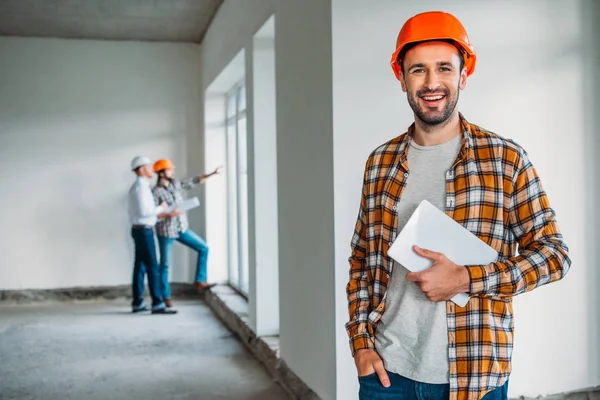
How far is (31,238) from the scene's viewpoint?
8.28 metres

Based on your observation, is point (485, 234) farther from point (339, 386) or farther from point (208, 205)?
point (208, 205)

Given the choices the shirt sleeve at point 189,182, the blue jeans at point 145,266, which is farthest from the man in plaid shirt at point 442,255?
the shirt sleeve at point 189,182

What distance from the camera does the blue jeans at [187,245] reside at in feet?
24.1

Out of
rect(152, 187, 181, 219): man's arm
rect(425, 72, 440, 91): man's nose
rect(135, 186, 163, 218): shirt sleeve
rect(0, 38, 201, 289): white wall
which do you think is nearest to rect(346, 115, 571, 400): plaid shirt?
rect(425, 72, 440, 91): man's nose

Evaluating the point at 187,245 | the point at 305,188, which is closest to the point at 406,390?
the point at 305,188

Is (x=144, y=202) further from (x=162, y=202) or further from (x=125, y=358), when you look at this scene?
(x=125, y=358)

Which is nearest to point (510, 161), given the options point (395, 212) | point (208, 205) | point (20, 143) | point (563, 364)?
point (395, 212)

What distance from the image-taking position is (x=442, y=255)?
5.41 feet

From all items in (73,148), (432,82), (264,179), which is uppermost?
(73,148)

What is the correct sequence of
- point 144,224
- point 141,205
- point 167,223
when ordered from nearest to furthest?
point 141,205 → point 144,224 → point 167,223

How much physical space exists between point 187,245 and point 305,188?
4234mm

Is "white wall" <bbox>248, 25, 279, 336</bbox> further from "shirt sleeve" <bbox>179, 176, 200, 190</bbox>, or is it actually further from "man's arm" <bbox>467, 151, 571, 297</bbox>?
"man's arm" <bbox>467, 151, 571, 297</bbox>

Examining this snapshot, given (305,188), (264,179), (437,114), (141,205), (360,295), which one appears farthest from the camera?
(141,205)

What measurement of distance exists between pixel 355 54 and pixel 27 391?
3070 mm
